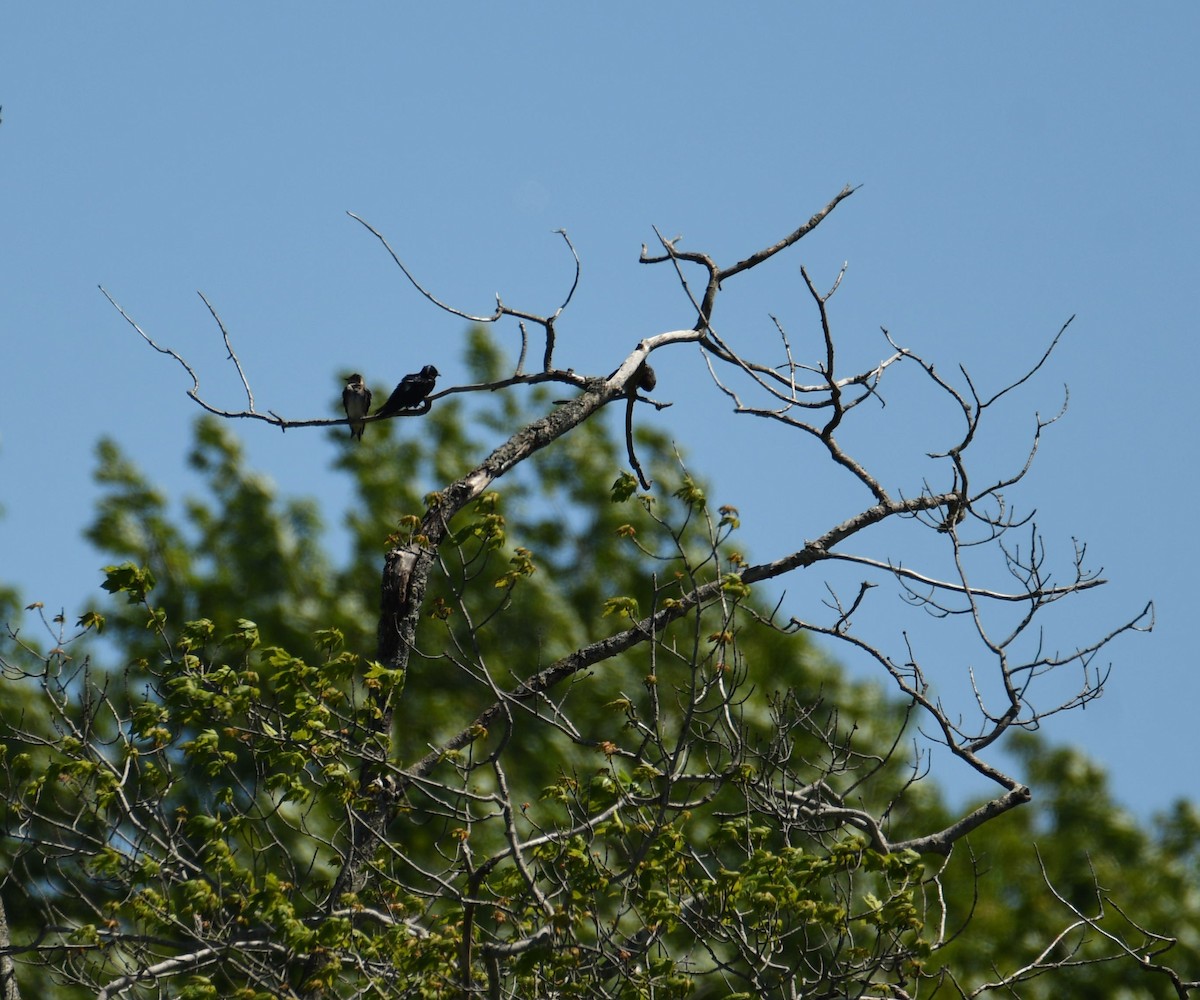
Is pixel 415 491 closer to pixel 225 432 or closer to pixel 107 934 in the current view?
pixel 225 432

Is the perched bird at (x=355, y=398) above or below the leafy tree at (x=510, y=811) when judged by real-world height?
above

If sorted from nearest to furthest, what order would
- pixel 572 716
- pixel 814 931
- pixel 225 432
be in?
pixel 814 931 < pixel 572 716 < pixel 225 432

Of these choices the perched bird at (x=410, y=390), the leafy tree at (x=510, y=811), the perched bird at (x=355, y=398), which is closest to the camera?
the leafy tree at (x=510, y=811)

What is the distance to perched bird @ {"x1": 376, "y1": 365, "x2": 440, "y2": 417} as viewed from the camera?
9219 mm

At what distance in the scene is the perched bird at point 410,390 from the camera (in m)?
9.22

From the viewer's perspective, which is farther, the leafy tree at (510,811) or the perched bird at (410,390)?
the perched bird at (410,390)

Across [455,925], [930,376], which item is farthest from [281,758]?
[930,376]

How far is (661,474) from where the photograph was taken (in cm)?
2022

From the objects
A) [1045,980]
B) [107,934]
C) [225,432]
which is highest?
Result: [225,432]

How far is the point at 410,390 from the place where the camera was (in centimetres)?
927

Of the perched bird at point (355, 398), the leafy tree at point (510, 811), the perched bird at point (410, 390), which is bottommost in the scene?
the leafy tree at point (510, 811)

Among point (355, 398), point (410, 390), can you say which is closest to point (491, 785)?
point (355, 398)

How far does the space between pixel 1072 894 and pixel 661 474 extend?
826 centimetres

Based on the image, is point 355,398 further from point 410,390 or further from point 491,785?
point 491,785
